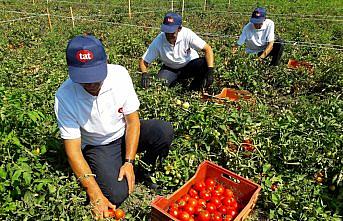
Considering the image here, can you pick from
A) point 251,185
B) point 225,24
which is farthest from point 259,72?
point 225,24

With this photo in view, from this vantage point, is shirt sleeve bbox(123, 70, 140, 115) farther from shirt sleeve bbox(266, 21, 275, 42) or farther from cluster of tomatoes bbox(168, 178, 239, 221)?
shirt sleeve bbox(266, 21, 275, 42)

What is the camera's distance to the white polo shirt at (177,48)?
14.8 feet

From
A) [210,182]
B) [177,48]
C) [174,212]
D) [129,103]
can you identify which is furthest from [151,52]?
[174,212]

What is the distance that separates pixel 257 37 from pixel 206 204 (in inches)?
148

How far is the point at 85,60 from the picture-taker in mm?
2273

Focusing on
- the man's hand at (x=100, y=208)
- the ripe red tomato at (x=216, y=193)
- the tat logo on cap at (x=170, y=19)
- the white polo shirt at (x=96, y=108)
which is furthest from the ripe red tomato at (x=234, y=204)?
the tat logo on cap at (x=170, y=19)

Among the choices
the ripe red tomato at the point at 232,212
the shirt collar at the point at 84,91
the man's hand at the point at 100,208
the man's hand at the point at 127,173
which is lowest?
the ripe red tomato at the point at 232,212

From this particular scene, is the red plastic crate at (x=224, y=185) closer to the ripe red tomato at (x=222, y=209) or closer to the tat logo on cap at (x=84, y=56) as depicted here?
the ripe red tomato at (x=222, y=209)

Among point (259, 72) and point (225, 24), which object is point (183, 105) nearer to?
point (259, 72)

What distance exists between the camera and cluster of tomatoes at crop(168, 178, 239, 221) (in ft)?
8.39

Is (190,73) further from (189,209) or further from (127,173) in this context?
(189,209)

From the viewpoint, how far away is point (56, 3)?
16641 mm

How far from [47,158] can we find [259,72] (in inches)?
142

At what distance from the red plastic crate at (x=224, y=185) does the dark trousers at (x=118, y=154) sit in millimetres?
370
